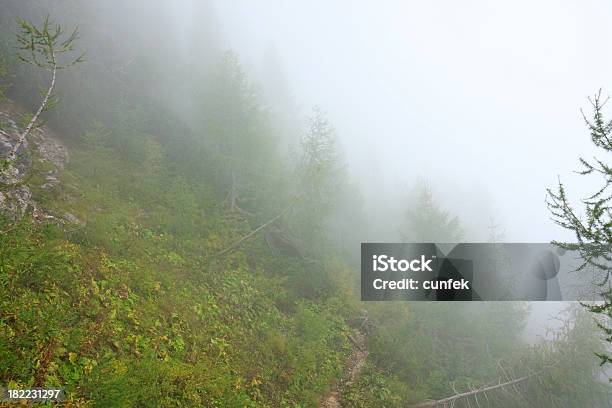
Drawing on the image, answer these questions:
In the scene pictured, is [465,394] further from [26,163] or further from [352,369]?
[26,163]

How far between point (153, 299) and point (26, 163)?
8.13m

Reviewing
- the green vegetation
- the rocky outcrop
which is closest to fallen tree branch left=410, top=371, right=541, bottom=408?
the green vegetation

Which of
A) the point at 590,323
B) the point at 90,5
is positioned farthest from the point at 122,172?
the point at 590,323

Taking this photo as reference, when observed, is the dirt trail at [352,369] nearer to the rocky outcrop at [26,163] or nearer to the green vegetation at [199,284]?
the green vegetation at [199,284]

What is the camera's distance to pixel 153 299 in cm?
1098

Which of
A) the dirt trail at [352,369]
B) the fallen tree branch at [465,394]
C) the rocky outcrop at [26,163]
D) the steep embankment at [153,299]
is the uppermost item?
the rocky outcrop at [26,163]

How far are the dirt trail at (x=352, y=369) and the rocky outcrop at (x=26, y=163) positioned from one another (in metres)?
12.0

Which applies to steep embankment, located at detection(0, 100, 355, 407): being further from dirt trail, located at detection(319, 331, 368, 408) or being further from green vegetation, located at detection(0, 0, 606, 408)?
dirt trail, located at detection(319, 331, 368, 408)

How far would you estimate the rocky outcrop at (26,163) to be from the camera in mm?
10617

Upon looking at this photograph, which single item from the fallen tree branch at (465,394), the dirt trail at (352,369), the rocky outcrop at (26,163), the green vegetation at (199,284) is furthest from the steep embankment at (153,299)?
the fallen tree branch at (465,394)

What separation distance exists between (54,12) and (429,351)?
31.3 meters

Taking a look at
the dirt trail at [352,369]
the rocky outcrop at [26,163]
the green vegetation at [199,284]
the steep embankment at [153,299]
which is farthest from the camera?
the dirt trail at [352,369]

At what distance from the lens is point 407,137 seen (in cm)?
10881

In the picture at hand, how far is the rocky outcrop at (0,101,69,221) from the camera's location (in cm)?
1062
